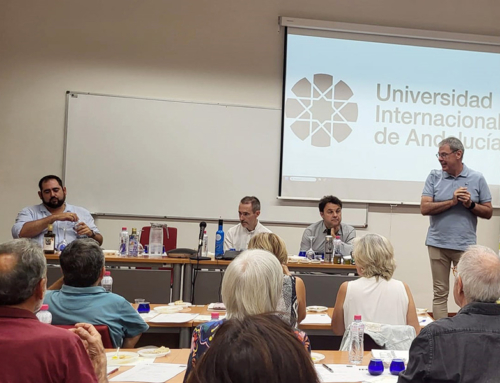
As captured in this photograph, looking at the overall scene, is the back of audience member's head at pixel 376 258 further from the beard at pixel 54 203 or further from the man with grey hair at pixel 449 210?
the beard at pixel 54 203

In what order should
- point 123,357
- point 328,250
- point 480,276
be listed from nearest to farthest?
1. point 480,276
2. point 123,357
3. point 328,250

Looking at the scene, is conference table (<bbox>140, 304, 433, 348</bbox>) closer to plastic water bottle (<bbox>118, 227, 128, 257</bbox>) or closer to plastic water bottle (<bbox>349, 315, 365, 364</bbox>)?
plastic water bottle (<bbox>349, 315, 365, 364</bbox>)

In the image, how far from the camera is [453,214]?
16.7ft

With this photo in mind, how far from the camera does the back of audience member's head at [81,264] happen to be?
8.82 ft

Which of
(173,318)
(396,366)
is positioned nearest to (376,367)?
(396,366)

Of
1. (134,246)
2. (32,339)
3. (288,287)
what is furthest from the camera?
(134,246)

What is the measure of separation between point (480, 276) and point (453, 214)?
3.42 m

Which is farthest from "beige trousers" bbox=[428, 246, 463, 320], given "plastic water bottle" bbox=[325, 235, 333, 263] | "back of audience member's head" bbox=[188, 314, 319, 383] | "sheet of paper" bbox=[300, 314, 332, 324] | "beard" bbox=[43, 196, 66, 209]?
"back of audience member's head" bbox=[188, 314, 319, 383]

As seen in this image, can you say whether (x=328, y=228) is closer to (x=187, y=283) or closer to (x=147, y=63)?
(x=187, y=283)

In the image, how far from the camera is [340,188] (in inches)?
258

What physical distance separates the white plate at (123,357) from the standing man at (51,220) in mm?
2803

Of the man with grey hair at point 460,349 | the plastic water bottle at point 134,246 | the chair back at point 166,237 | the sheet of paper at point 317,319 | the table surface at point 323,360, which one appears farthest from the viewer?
the chair back at point 166,237

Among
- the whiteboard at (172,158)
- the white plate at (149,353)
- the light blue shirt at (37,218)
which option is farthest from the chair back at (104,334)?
the whiteboard at (172,158)

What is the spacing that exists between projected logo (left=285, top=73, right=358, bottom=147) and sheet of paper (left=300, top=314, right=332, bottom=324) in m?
3.24
